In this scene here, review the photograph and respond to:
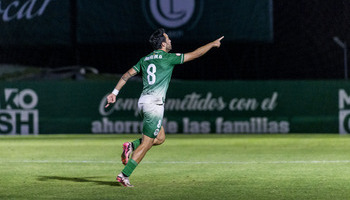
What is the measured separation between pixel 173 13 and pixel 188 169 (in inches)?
508

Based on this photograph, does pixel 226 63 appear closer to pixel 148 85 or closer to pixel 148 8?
pixel 148 8

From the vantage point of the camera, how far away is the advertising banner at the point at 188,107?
22469 mm

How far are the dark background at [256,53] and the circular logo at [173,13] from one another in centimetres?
75

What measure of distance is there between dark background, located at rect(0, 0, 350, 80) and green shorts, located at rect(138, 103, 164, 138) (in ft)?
50.0

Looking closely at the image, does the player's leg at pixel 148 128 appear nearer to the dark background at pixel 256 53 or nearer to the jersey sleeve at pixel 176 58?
the jersey sleeve at pixel 176 58

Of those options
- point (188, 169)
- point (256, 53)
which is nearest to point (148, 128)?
point (188, 169)

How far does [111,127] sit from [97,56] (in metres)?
7.73

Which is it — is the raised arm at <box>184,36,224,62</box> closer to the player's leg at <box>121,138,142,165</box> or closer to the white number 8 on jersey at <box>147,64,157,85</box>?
the white number 8 on jersey at <box>147,64,157,85</box>

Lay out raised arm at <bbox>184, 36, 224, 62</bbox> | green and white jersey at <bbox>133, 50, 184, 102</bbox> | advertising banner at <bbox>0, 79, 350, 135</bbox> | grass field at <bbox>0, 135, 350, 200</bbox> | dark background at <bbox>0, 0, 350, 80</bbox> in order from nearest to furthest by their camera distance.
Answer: grass field at <bbox>0, 135, 350, 200</bbox> → raised arm at <bbox>184, 36, 224, 62</bbox> → green and white jersey at <bbox>133, 50, 184, 102</bbox> → advertising banner at <bbox>0, 79, 350, 135</bbox> → dark background at <bbox>0, 0, 350, 80</bbox>

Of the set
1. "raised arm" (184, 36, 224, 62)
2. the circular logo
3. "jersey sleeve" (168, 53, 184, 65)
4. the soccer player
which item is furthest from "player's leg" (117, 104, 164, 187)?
the circular logo

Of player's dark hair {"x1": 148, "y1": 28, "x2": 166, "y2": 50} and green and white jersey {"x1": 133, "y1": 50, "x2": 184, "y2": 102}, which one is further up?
player's dark hair {"x1": 148, "y1": 28, "x2": 166, "y2": 50}

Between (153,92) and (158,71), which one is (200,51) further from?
(153,92)

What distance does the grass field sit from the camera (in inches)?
392

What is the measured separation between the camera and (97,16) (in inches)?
1005
